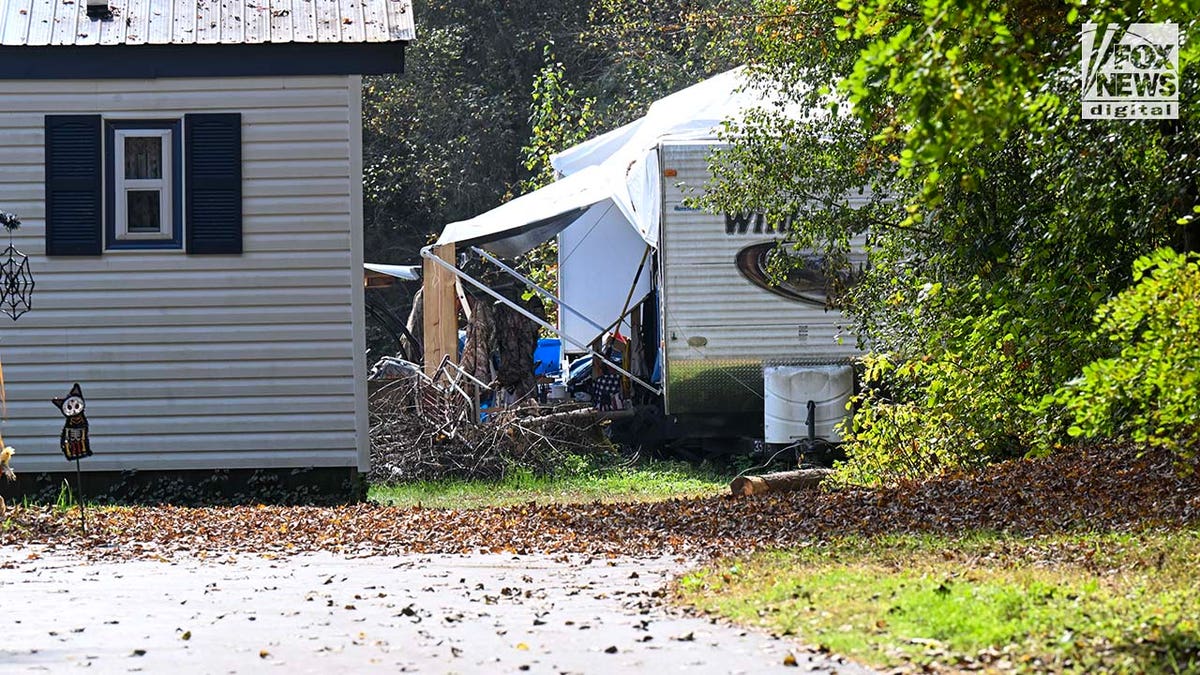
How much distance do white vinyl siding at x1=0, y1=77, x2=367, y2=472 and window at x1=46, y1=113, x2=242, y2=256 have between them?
0.12m

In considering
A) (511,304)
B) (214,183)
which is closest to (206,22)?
(214,183)

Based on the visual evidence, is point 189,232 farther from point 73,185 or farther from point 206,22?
point 206,22

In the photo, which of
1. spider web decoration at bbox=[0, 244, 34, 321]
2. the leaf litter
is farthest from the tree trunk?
the leaf litter

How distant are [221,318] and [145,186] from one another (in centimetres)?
135

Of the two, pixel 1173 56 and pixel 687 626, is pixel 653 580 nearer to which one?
pixel 687 626

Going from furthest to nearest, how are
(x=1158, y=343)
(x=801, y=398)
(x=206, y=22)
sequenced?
(x=801, y=398) < (x=206, y=22) < (x=1158, y=343)

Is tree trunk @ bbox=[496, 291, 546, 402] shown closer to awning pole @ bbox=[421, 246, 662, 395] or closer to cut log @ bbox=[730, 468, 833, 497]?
awning pole @ bbox=[421, 246, 662, 395]

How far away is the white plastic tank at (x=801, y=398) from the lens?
61.8 ft

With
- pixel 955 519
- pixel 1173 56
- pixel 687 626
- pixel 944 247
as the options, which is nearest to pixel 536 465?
pixel 944 247

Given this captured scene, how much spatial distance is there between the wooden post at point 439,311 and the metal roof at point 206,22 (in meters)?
5.58

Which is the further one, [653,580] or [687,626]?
[653,580]

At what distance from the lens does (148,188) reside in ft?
50.4

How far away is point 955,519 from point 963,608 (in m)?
4.29

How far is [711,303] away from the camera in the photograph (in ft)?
62.6
